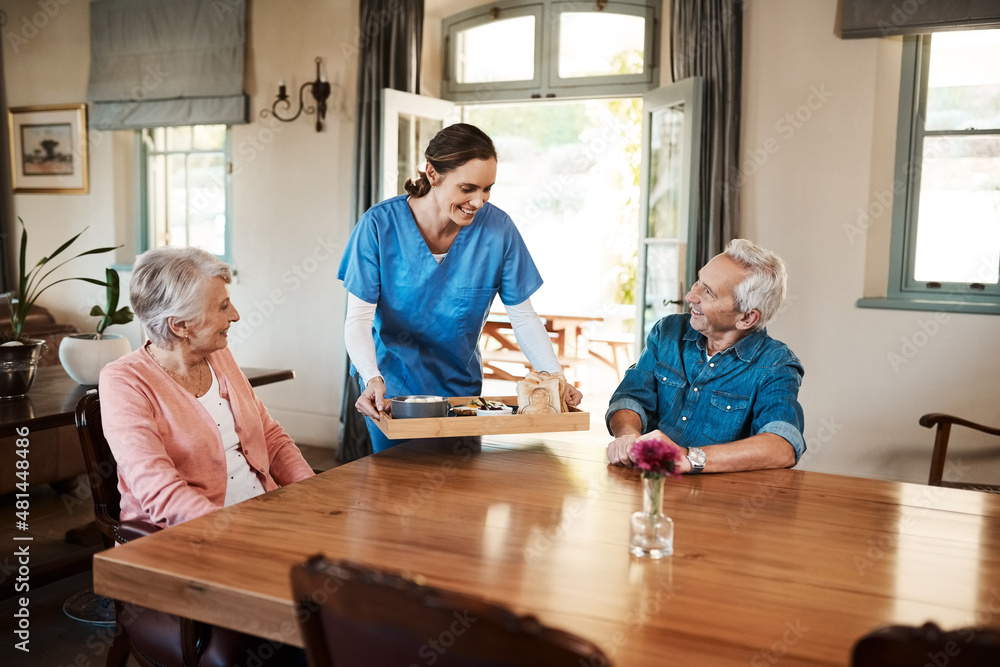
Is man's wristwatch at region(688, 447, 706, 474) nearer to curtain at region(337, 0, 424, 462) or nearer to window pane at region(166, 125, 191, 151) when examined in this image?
curtain at region(337, 0, 424, 462)

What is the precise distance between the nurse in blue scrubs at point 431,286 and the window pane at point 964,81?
8.34 feet

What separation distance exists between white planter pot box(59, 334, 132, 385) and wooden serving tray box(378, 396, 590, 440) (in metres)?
1.47

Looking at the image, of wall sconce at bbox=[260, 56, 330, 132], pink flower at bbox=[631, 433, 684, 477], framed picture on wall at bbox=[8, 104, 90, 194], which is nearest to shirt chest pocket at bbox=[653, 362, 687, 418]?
pink flower at bbox=[631, 433, 684, 477]

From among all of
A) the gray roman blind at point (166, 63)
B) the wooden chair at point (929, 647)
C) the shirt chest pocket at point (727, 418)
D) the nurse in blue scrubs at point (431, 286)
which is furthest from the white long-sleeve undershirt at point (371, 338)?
the gray roman blind at point (166, 63)

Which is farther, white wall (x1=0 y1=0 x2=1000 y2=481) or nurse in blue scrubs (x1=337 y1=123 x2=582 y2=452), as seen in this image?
white wall (x1=0 y1=0 x2=1000 y2=481)

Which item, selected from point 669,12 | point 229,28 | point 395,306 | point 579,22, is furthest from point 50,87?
point 395,306

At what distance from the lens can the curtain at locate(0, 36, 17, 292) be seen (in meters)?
6.16


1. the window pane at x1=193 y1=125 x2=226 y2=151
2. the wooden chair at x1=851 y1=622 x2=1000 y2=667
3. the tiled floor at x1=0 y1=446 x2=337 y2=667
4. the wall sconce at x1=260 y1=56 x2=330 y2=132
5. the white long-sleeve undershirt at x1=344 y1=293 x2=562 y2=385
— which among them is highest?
the wall sconce at x1=260 y1=56 x2=330 y2=132

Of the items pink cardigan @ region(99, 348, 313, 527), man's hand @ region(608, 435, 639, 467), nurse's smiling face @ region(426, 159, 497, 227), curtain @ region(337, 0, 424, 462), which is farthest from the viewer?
curtain @ region(337, 0, 424, 462)

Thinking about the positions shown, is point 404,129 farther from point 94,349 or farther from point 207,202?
point 94,349

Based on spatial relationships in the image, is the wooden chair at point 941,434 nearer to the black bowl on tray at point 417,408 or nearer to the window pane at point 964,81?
the window pane at point 964,81

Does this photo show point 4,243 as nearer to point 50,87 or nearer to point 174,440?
point 50,87

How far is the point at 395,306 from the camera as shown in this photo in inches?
91.0

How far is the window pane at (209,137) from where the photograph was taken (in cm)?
546
